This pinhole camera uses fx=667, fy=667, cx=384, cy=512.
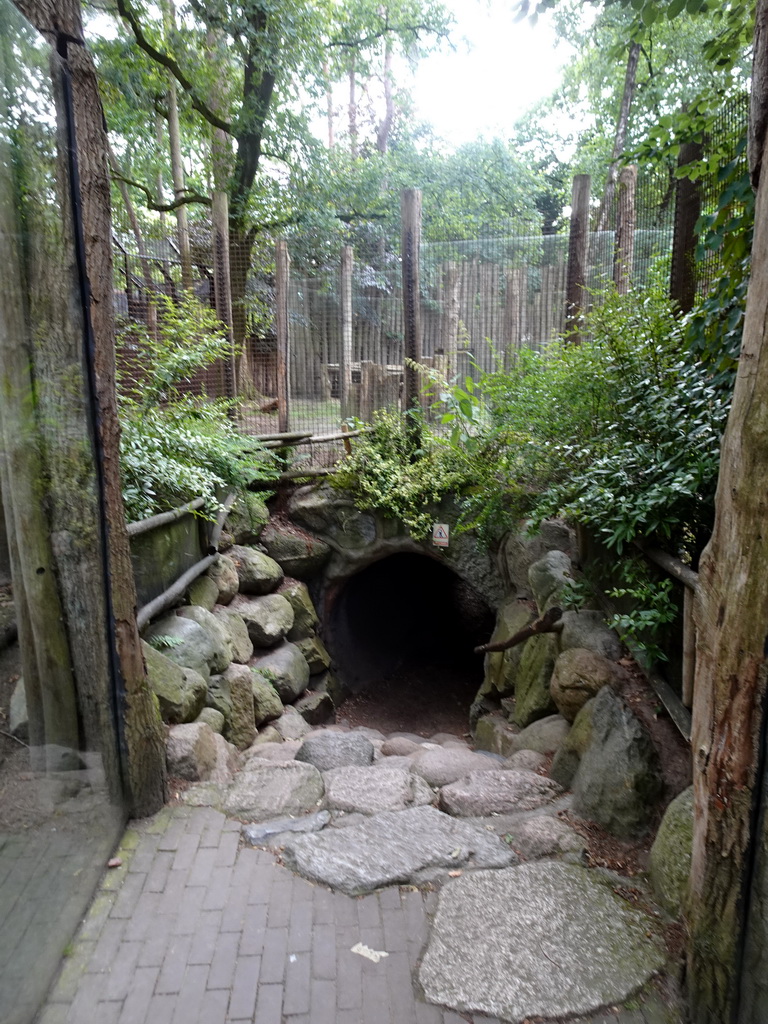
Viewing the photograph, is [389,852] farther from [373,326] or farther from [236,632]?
[373,326]

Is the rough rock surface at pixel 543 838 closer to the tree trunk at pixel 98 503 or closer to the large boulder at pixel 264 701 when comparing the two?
the tree trunk at pixel 98 503

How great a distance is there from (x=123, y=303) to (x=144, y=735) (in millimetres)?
4845

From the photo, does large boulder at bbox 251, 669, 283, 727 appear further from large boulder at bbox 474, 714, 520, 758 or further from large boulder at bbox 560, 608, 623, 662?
large boulder at bbox 560, 608, 623, 662

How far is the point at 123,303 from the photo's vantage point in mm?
6578

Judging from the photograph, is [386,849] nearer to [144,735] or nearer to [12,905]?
[144,735]

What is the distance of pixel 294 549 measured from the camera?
7.25 meters

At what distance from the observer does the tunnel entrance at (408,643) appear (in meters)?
8.05

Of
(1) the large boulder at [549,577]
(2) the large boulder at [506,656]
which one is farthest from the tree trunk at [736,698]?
(2) the large boulder at [506,656]

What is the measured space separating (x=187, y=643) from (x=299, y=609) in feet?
8.92

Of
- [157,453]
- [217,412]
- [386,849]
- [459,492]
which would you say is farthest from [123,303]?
[386,849]

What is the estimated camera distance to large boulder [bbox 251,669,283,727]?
526cm

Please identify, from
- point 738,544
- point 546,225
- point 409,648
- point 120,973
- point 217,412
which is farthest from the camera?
point 546,225

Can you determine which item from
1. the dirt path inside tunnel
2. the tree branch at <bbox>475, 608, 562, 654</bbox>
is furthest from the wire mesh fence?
the tree branch at <bbox>475, 608, 562, 654</bbox>

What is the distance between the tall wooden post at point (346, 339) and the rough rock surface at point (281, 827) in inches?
205
